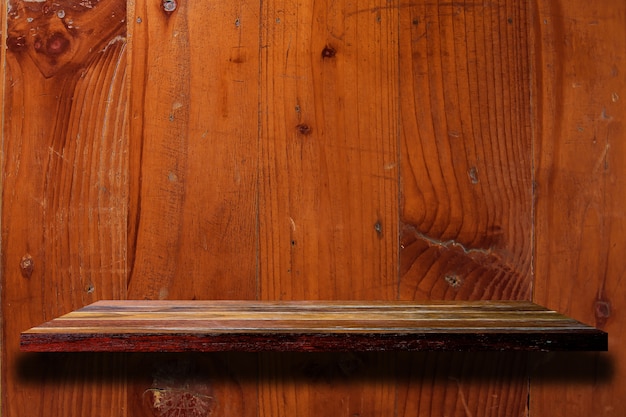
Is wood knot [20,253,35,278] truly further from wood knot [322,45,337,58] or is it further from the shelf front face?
wood knot [322,45,337,58]

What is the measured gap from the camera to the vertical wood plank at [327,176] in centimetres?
74

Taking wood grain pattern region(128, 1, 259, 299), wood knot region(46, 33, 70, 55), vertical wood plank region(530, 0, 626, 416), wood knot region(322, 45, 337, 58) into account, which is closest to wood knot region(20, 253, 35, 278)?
wood grain pattern region(128, 1, 259, 299)

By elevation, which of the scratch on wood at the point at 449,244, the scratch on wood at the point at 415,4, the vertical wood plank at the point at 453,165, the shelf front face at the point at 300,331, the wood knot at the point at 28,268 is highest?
the scratch on wood at the point at 415,4

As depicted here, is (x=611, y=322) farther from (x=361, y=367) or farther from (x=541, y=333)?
(x=361, y=367)

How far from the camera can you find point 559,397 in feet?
2.48

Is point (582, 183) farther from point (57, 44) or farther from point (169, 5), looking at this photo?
point (57, 44)

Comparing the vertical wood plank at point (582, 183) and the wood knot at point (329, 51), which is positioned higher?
the wood knot at point (329, 51)

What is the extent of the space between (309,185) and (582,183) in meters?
0.34

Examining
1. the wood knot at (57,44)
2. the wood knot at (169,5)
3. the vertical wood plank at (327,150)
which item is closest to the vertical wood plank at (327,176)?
the vertical wood plank at (327,150)

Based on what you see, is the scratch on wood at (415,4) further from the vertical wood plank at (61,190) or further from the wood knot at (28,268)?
the wood knot at (28,268)

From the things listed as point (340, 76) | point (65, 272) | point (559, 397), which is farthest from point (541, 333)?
point (65, 272)

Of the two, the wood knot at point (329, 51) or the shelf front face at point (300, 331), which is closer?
the shelf front face at point (300, 331)

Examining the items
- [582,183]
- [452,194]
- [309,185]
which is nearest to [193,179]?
[309,185]

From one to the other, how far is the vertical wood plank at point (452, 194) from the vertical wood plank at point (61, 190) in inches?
13.7
